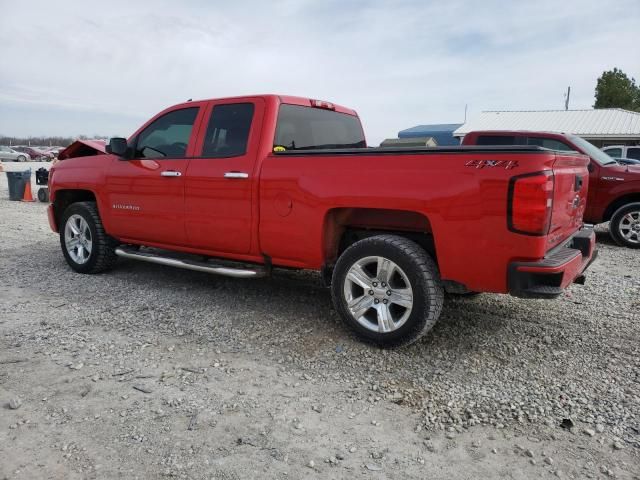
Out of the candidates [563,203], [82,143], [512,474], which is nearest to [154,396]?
[512,474]

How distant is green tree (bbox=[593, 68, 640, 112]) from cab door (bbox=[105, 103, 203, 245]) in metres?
42.9

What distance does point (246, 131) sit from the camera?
452 cm

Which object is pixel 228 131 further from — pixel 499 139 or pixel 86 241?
pixel 499 139

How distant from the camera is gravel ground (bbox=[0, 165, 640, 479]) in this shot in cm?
248

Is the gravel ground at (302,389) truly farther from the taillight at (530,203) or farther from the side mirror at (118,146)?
the side mirror at (118,146)

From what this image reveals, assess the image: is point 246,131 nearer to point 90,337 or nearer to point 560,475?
point 90,337

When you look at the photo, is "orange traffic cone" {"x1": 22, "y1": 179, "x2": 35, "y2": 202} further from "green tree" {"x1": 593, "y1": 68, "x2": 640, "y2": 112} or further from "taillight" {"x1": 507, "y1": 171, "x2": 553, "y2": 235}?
"green tree" {"x1": 593, "y1": 68, "x2": 640, "y2": 112}

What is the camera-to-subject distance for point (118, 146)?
5.26 meters

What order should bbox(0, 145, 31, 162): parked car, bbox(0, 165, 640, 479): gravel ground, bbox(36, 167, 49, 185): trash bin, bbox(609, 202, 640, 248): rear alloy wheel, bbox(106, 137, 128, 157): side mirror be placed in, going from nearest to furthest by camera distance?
bbox(0, 165, 640, 479): gravel ground < bbox(106, 137, 128, 157): side mirror < bbox(609, 202, 640, 248): rear alloy wheel < bbox(36, 167, 49, 185): trash bin < bbox(0, 145, 31, 162): parked car

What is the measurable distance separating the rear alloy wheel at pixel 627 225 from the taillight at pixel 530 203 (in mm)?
5776

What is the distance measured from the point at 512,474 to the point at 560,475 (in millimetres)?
219

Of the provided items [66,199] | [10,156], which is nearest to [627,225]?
[66,199]

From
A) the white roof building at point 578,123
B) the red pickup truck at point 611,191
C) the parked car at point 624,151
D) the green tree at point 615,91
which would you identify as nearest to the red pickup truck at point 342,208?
the red pickup truck at point 611,191

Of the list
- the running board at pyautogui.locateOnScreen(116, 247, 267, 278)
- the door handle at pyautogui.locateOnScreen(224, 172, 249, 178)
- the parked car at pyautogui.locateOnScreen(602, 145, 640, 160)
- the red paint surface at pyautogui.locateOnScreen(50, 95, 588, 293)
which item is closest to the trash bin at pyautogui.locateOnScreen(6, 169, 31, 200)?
the red paint surface at pyautogui.locateOnScreen(50, 95, 588, 293)
